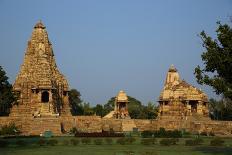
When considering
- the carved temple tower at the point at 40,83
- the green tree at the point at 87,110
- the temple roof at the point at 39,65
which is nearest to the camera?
the carved temple tower at the point at 40,83

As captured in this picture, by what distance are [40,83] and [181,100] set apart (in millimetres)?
15411

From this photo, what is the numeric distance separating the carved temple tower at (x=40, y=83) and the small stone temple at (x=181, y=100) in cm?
1115

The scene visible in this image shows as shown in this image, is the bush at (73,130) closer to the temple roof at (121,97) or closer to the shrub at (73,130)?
the shrub at (73,130)

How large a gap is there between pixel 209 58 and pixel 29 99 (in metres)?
29.7

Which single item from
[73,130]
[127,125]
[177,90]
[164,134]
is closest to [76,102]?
[177,90]

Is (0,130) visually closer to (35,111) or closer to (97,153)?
(35,111)

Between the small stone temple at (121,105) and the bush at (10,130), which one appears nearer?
the bush at (10,130)

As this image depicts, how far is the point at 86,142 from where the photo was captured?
112 feet

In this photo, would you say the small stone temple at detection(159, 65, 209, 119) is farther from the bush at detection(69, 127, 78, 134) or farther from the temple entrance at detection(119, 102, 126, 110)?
the bush at detection(69, 127, 78, 134)

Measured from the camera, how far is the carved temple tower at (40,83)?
51.4m

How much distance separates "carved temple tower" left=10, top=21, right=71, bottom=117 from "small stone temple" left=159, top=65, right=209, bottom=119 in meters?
11.1

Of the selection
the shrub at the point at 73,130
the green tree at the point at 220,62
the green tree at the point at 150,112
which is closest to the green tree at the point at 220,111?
the green tree at the point at 150,112

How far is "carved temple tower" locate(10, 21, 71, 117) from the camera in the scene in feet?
169

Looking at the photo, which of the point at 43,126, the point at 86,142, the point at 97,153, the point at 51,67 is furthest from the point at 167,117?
the point at 97,153
